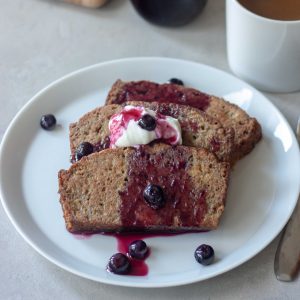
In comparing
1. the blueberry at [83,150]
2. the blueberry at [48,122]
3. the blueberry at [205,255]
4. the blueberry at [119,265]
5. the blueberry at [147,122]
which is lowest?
the blueberry at [205,255]

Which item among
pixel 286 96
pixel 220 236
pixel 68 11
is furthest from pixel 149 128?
pixel 68 11

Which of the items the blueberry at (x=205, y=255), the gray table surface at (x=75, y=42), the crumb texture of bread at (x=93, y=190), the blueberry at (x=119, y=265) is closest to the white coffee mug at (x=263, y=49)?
the gray table surface at (x=75, y=42)

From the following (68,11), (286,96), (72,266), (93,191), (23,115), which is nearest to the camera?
(72,266)

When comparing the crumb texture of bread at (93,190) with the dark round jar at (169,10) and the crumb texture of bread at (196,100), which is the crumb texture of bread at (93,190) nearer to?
the crumb texture of bread at (196,100)

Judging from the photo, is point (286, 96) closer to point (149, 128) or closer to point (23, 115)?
point (149, 128)

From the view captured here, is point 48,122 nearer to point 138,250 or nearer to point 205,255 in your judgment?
point 138,250

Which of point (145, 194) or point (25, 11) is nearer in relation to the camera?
point (145, 194)

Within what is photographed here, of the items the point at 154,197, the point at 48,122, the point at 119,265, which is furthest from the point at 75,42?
the point at 119,265
